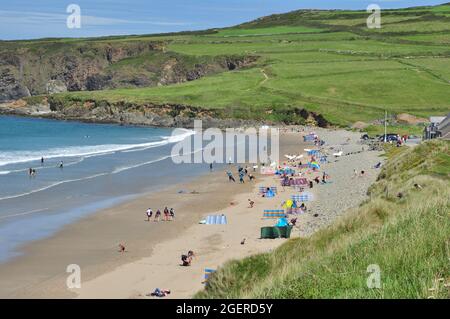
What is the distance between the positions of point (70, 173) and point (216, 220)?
22.4 meters

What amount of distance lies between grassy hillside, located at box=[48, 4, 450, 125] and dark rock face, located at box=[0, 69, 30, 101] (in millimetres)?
29202

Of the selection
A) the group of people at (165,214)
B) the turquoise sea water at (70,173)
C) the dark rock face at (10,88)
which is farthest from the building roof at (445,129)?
the dark rock face at (10,88)

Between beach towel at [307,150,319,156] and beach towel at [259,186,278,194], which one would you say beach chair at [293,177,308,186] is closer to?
beach towel at [259,186,278,194]

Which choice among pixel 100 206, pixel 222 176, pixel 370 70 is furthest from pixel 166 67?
pixel 100 206

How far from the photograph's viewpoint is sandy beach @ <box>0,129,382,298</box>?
24672mm

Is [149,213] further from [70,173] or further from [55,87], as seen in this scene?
[55,87]

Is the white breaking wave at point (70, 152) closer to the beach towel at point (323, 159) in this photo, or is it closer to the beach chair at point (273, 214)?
the beach towel at point (323, 159)

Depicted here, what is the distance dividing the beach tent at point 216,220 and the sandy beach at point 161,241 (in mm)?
527

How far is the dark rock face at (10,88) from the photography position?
161000mm

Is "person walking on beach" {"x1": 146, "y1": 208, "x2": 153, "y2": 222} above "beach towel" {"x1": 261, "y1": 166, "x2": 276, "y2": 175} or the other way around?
the other way around

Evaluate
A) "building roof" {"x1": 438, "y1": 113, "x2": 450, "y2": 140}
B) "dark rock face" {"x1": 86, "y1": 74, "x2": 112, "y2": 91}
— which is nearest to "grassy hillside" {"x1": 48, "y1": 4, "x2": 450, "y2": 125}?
"dark rock face" {"x1": 86, "y1": 74, "x2": 112, "y2": 91}

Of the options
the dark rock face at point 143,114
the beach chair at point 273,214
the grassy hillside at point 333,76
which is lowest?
the beach chair at point 273,214

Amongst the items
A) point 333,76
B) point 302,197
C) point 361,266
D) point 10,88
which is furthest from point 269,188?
point 10,88

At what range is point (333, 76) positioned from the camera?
390 feet
